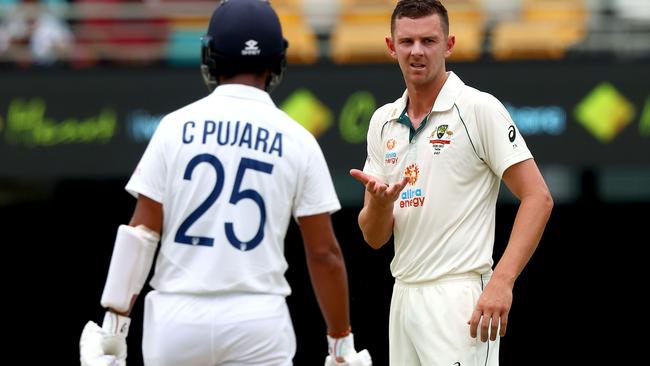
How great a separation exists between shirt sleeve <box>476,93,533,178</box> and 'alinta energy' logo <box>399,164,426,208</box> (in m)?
0.28

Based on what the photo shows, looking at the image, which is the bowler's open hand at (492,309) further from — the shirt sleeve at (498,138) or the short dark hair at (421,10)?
the short dark hair at (421,10)

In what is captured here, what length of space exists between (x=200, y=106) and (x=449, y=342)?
131 cm

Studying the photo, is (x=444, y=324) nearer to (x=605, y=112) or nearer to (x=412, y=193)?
(x=412, y=193)

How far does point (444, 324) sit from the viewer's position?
467 centimetres

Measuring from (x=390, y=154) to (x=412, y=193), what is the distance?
195 millimetres

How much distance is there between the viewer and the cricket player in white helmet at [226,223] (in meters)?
3.97

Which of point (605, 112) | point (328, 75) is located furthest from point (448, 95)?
point (605, 112)

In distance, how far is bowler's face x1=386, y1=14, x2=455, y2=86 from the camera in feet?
15.5

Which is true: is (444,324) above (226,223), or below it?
below

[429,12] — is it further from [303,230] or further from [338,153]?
[338,153]

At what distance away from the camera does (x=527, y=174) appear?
456 centimetres

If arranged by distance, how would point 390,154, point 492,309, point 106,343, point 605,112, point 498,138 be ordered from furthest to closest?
point 605,112 → point 390,154 → point 498,138 → point 492,309 → point 106,343

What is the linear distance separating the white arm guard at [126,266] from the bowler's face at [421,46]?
125 centimetres

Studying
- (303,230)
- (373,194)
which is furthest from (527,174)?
Answer: (303,230)
